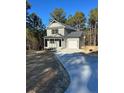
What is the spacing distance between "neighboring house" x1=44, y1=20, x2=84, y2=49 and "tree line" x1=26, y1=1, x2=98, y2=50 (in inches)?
14.2

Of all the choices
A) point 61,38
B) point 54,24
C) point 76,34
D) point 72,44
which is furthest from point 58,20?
point 72,44

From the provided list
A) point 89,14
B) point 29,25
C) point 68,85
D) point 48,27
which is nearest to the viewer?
point 68,85

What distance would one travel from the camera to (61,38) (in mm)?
13836

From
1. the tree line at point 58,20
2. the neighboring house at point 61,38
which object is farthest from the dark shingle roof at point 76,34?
the tree line at point 58,20

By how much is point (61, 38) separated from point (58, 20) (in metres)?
1.25

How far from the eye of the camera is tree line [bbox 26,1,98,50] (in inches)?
358

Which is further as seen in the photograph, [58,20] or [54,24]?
[54,24]

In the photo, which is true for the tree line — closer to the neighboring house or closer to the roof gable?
the roof gable

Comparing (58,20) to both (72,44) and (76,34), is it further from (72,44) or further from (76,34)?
(72,44)

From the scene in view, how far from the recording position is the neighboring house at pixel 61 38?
13562 millimetres
